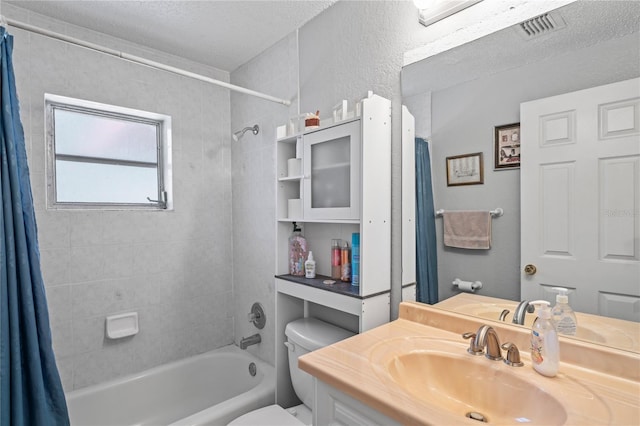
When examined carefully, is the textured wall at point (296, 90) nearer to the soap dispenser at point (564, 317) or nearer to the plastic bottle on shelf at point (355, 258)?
the plastic bottle on shelf at point (355, 258)

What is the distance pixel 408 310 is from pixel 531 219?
0.55 meters

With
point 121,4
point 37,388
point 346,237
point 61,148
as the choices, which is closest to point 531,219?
point 346,237

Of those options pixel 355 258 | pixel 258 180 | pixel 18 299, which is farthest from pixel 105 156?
pixel 355 258

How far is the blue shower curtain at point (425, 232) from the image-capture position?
1273 mm

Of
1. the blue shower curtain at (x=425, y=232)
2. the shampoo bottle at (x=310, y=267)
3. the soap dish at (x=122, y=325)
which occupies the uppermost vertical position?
the blue shower curtain at (x=425, y=232)

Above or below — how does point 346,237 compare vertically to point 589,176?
below

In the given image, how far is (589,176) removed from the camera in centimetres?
91

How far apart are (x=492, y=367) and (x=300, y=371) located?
0.91 m

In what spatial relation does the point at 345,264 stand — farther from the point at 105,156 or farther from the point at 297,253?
the point at 105,156

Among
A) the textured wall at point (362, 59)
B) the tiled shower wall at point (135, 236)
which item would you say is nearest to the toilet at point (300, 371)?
the textured wall at point (362, 59)

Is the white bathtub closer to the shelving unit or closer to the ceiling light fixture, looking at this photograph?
the shelving unit

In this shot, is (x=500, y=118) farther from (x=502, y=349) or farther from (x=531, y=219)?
(x=502, y=349)

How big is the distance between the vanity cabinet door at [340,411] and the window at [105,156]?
66.3 inches

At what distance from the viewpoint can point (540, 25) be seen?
992mm
